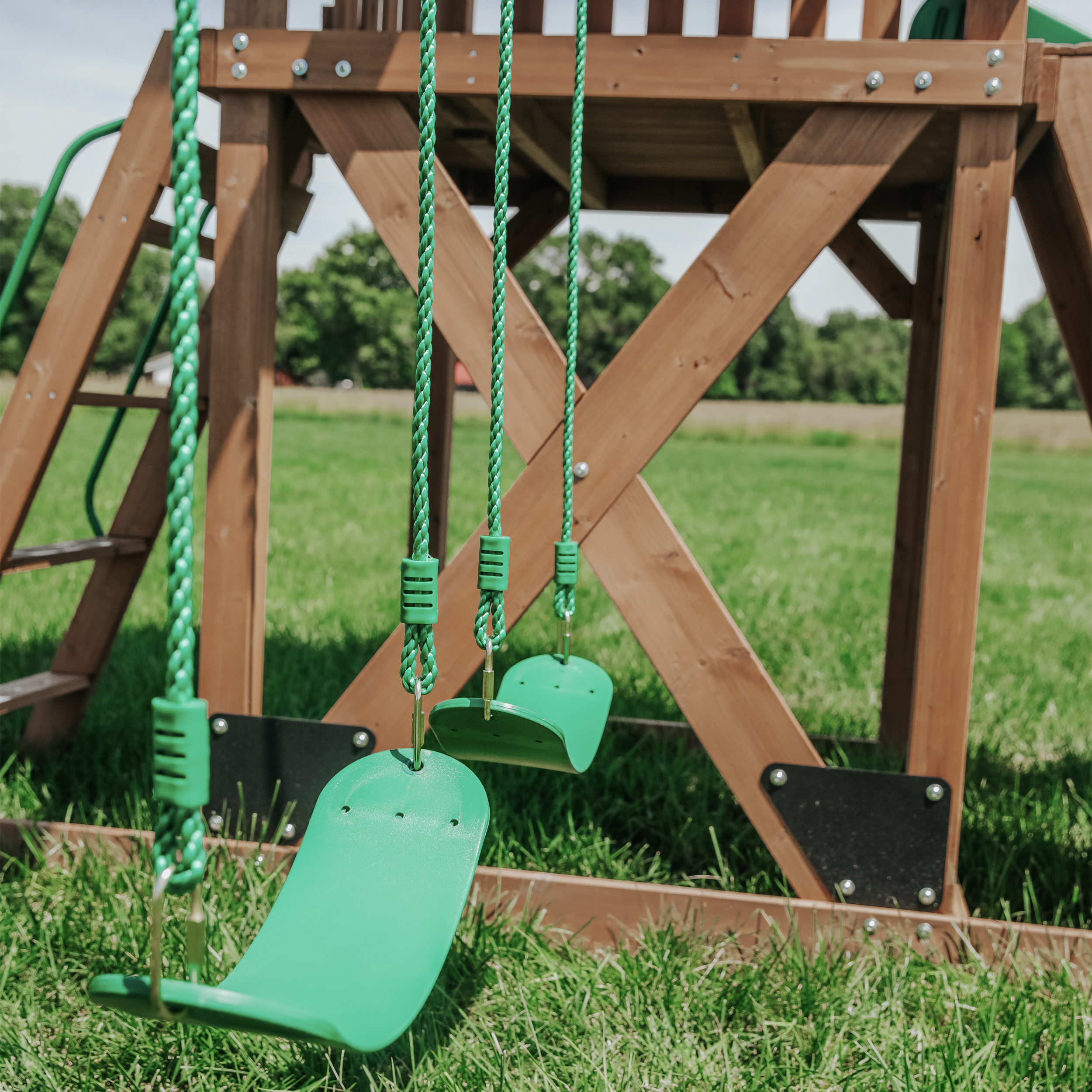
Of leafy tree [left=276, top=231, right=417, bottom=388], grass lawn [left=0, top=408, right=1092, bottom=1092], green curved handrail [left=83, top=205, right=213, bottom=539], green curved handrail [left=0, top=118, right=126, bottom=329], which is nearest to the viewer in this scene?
grass lawn [left=0, top=408, right=1092, bottom=1092]

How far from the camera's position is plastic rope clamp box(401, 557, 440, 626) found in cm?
143

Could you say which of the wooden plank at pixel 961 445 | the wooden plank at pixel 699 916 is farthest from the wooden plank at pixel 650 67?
the wooden plank at pixel 699 916

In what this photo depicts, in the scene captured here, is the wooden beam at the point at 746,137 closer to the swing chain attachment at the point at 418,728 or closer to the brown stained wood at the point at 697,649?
the brown stained wood at the point at 697,649

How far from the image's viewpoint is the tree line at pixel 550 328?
2339 inches

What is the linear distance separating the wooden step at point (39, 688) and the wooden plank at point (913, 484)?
2.72m

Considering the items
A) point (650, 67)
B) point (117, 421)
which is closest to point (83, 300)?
point (117, 421)

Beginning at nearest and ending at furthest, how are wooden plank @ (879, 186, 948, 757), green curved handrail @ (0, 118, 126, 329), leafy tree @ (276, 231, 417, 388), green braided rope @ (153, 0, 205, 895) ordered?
green braided rope @ (153, 0, 205, 895) → green curved handrail @ (0, 118, 126, 329) → wooden plank @ (879, 186, 948, 757) → leafy tree @ (276, 231, 417, 388)

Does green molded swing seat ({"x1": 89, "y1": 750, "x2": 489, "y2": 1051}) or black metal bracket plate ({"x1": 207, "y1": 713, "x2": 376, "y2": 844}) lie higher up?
green molded swing seat ({"x1": 89, "y1": 750, "x2": 489, "y2": 1051})

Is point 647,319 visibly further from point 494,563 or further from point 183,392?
point 183,392

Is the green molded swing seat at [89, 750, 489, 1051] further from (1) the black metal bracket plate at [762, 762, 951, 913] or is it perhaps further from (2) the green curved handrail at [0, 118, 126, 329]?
(2) the green curved handrail at [0, 118, 126, 329]

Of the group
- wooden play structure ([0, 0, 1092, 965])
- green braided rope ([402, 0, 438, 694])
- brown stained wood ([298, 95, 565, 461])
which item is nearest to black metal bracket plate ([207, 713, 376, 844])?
wooden play structure ([0, 0, 1092, 965])

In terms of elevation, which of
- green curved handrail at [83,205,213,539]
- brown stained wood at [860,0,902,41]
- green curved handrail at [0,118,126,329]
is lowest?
green curved handrail at [83,205,213,539]

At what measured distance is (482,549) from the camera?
1.77 meters

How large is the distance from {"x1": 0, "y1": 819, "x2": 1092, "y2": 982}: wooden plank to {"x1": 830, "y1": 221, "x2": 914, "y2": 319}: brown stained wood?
7.18ft
